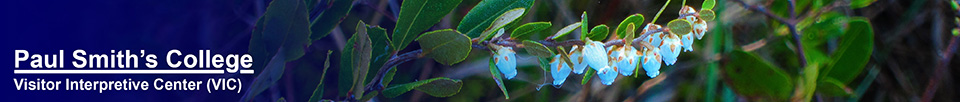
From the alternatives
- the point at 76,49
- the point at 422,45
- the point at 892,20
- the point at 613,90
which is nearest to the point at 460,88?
the point at 422,45

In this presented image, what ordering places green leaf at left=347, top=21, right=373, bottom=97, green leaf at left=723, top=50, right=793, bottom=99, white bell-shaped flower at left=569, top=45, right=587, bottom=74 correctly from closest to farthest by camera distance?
green leaf at left=347, top=21, right=373, bottom=97
white bell-shaped flower at left=569, top=45, right=587, bottom=74
green leaf at left=723, top=50, right=793, bottom=99

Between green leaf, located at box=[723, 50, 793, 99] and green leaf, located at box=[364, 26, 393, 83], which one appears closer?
green leaf, located at box=[364, 26, 393, 83]

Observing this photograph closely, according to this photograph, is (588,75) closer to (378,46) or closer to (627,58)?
(627,58)

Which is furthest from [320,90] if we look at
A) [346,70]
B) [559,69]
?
[559,69]

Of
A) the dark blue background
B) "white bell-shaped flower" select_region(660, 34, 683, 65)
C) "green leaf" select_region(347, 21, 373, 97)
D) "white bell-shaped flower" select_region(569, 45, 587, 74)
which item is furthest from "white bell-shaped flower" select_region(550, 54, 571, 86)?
the dark blue background

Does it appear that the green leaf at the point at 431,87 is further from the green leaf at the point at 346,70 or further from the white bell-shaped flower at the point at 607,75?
the white bell-shaped flower at the point at 607,75

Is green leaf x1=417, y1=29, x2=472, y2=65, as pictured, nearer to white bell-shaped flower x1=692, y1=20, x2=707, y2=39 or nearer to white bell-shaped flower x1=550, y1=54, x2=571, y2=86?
white bell-shaped flower x1=550, y1=54, x2=571, y2=86
